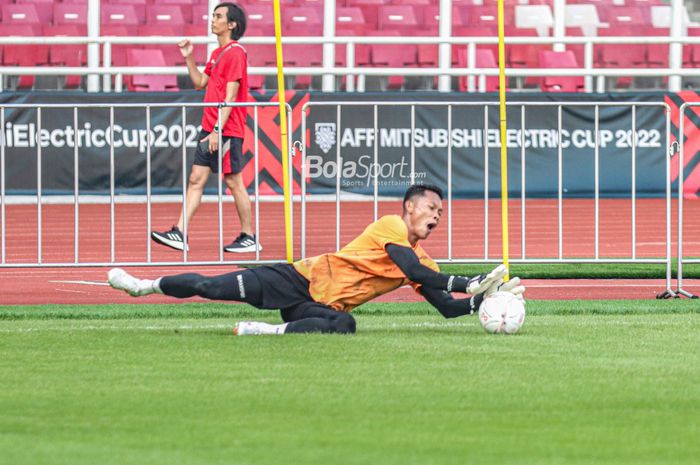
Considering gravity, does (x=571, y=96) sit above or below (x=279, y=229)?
above

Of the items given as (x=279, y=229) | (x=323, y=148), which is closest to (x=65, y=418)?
(x=279, y=229)

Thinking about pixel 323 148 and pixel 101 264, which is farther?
pixel 323 148

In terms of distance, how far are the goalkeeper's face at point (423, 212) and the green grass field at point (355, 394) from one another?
2.02 feet

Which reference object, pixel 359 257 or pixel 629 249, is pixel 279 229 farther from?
pixel 359 257

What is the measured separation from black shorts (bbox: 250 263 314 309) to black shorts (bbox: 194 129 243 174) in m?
3.95

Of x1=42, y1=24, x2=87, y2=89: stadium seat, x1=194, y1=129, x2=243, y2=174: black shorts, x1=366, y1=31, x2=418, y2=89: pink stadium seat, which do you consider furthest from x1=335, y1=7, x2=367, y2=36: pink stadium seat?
x1=194, y1=129, x2=243, y2=174: black shorts

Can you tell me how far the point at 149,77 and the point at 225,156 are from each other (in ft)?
39.2

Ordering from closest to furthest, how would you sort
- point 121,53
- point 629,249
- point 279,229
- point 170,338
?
point 170,338, point 629,249, point 279,229, point 121,53

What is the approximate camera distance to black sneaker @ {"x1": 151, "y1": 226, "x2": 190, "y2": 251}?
12703 millimetres

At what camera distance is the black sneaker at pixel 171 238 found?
1270 cm

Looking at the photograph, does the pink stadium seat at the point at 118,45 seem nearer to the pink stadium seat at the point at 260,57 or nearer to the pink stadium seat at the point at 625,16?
the pink stadium seat at the point at 260,57

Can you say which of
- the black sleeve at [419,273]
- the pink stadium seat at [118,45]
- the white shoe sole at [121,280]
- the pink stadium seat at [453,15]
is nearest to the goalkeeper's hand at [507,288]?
the black sleeve at [419,273]

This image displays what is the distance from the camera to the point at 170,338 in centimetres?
872

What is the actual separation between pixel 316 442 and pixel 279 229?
41.9 ft
